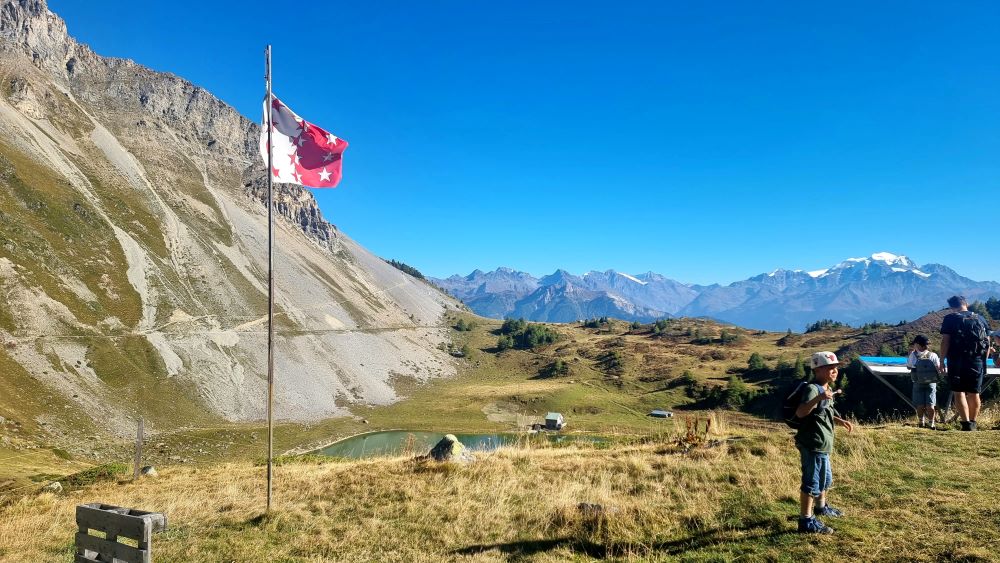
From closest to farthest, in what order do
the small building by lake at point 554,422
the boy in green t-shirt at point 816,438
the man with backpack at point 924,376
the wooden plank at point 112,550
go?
1. the wooden plank at point 112,550
2. the boy in green t-shirt at point 816,438
3. the man with backpack at point 924,376
4. the small building by lake at point 554,422

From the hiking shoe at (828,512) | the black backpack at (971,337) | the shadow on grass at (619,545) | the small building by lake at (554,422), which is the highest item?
the black backpack at (971,337)

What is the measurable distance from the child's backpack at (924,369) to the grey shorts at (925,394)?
28 centimetres

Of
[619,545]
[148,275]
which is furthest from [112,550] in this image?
[148,275]

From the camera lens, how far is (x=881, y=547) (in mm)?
7887

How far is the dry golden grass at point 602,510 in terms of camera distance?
28.9ft

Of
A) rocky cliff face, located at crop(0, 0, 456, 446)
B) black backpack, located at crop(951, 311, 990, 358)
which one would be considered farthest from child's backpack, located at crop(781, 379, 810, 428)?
rocky cliff face, located at crop(0, 0, 456, 446)

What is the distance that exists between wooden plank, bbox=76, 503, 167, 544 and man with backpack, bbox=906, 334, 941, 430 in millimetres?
20364

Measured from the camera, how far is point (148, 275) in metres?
101

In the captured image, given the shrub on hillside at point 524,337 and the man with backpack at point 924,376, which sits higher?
the man with backpack at point 924,376

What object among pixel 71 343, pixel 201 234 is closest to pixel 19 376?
pixel 71 343

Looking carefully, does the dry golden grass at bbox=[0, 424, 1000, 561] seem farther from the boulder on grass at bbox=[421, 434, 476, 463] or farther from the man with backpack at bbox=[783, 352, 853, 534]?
the boulder on grass at bbox=[421, 434, 476, 463]

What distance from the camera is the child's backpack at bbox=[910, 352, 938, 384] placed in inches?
640

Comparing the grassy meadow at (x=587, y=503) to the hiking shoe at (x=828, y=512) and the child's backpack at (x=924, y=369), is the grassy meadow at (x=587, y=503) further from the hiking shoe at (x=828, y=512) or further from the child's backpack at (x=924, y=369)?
the child's backpack at (x=924, y=369)

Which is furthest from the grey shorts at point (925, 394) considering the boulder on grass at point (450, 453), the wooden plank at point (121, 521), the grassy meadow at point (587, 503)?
the wooden plank at point (121, 521)
